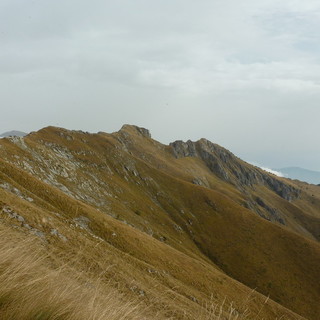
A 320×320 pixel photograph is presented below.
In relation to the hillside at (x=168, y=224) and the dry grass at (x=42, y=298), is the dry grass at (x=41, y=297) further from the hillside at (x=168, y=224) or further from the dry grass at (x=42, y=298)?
the hillside at (x=168, y=224)

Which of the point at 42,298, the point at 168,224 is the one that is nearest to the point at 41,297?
the point at 42,298

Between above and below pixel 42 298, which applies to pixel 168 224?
below

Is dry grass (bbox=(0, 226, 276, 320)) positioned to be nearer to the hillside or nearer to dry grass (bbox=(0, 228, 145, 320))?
dry grass (bbox=(0, 228, 145, 320))

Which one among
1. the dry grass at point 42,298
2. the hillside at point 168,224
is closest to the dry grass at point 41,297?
the dry grass at point 42,298

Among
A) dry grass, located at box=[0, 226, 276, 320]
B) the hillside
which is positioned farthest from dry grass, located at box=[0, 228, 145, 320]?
the hillside

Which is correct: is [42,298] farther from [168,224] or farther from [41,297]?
[168,224]

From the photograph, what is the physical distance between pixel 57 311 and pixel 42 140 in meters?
104

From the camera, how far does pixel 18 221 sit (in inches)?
907

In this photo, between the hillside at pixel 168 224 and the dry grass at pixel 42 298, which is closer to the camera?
the dry grass at pixel 42 298

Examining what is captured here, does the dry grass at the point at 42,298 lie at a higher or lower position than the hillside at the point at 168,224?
higher

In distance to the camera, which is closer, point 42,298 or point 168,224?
point 42,298

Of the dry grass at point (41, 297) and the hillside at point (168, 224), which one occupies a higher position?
the dry grass at point (41, 297)

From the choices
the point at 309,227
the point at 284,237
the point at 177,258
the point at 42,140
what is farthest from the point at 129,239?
the point at 309,227

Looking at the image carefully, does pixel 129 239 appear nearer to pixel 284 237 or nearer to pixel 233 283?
pixel 233 283
